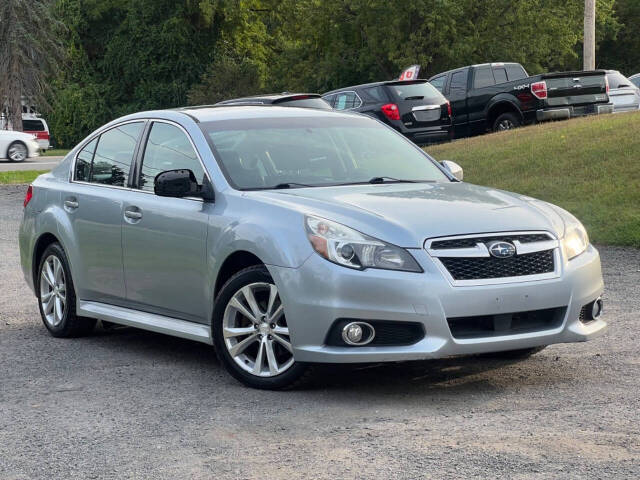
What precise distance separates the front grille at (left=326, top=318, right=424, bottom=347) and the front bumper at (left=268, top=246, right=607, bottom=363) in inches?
1.2

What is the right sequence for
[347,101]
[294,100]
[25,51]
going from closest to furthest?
1. [294,100]
2. [347,101]
3. [25,51]

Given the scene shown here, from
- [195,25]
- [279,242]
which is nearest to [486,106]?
[279,242]

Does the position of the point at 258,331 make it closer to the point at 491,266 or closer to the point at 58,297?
the point at 491,266

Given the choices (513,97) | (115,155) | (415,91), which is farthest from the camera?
(513,97)

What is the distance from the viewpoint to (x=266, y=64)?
2672 inches

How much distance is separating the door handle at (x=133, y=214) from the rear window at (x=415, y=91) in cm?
1661

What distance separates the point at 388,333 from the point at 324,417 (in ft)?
1.95

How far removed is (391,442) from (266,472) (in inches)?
26.6

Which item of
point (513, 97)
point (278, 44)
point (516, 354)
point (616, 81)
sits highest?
point (516, 354)

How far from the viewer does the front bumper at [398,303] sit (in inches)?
238

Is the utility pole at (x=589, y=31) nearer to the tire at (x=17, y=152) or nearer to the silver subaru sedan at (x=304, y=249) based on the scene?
the tire at (x=17, y=152)

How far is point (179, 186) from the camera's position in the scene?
23.1 ft

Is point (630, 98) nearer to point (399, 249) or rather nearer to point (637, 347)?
point (637, 347)

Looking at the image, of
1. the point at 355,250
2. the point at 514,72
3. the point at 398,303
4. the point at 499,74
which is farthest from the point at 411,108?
the point at 398,303
